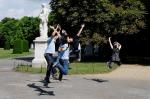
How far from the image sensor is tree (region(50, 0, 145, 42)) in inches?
1454

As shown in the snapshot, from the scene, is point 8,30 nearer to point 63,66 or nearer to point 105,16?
point 105,16

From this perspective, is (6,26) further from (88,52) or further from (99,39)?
(99,39)

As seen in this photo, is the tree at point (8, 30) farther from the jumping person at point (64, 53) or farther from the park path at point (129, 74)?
the jumping person at point (64, 53)

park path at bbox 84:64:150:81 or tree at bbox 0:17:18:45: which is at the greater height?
tree at bbox 0:17:18:45

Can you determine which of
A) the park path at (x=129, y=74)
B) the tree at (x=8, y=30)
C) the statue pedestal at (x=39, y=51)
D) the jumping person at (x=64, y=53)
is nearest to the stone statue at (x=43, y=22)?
the statue pedestal at (x=39, y=51)

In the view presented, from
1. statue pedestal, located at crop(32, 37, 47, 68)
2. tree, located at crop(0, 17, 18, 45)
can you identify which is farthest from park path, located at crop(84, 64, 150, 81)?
tree, located at crop(0, 17, 18, 45)

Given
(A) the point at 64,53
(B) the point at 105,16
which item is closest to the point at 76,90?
(A) the point at 64,53

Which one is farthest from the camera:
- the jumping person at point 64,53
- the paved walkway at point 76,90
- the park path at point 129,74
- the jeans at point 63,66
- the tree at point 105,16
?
the tree at point 105,16

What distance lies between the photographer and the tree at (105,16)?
121 feet

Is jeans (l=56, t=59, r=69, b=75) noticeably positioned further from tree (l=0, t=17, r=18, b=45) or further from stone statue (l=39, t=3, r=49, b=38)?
tree (l=0, t=17, r=18, b=45)

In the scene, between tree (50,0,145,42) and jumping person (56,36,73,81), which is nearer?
jumping person (56,36,73,81)

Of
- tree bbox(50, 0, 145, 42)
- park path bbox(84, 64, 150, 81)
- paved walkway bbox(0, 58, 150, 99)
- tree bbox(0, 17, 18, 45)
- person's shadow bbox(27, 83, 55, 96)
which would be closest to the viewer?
paved walkway bbox(0, 58, 150, 99)

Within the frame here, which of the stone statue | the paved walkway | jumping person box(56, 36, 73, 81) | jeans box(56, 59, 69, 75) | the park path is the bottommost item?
the paved walkway

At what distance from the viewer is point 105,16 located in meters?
36.7
